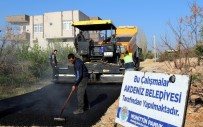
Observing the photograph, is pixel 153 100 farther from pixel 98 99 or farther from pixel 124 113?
pixel 98 99

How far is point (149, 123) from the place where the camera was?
5.14m

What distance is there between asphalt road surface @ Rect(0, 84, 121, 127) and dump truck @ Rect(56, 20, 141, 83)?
0.54 metres

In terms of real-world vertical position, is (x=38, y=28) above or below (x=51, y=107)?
above

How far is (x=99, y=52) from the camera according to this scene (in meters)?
15.4

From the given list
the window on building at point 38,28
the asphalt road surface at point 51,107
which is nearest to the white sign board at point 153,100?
the asphalt road surface at point 51,107

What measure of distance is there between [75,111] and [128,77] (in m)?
3.51

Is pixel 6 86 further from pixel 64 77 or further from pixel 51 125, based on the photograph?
pixel 51 125

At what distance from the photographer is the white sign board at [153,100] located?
4.60m

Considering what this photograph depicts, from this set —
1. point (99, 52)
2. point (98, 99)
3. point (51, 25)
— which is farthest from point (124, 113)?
point (51, 25)

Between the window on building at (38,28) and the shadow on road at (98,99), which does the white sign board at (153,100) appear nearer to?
the shadow on road at (98,99)

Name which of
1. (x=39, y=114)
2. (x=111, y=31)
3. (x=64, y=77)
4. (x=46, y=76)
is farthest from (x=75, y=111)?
(x=46, y=76)

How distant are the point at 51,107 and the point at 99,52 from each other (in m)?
5.95

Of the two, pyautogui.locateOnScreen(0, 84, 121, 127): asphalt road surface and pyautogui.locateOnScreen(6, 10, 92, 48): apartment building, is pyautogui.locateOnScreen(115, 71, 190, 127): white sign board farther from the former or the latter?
pyautogui.locateOnScreen(6, 10, 92, 48): apartment building

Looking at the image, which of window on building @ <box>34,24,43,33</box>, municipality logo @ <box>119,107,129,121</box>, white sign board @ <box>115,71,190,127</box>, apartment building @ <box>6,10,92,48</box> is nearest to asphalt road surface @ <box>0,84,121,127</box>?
municipality logo @ <box>119,107,129,121</box>
